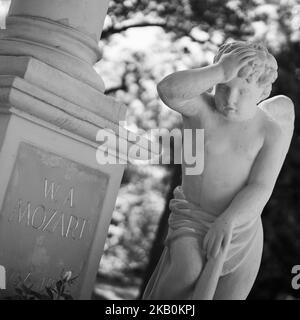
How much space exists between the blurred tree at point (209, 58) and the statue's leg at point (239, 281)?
21.6 ft

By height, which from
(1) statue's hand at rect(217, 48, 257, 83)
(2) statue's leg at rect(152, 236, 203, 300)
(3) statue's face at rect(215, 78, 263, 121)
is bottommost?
(2) statue's leg at rect(152, 236, 203, 300)

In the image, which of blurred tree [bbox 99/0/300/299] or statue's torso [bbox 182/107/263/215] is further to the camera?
blurred tree [bbox 99/0/300/299]

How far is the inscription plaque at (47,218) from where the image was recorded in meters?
4.38

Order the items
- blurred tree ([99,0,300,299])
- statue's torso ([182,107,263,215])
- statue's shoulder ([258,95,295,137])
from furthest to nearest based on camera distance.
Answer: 1. blurred tree ([99,0,300,299])
2. statue's shoulder ([258,95,295,137])
3. statue's torso ([182,107,263,215])

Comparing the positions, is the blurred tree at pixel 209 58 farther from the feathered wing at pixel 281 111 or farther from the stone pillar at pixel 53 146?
the feathered wing at pixel 281 111

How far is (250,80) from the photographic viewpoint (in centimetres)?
394

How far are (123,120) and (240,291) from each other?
167 centimetres

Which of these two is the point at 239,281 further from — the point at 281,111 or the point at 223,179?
the point at 281,111

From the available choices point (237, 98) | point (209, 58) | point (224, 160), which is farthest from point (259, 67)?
point (209, 58)

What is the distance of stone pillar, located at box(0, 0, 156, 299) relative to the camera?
4355mm

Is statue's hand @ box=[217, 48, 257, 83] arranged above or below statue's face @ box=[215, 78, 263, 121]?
above

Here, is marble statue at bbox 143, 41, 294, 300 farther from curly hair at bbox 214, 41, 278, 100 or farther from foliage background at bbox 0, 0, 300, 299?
foliage background at bbox 0, 0, 300, 299

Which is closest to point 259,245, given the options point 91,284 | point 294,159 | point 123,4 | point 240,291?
point 240,291

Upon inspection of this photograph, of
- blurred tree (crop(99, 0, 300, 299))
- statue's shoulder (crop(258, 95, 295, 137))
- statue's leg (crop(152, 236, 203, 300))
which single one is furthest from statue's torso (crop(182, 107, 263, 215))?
blurred tree (crop(99, 0, 300, 299))
